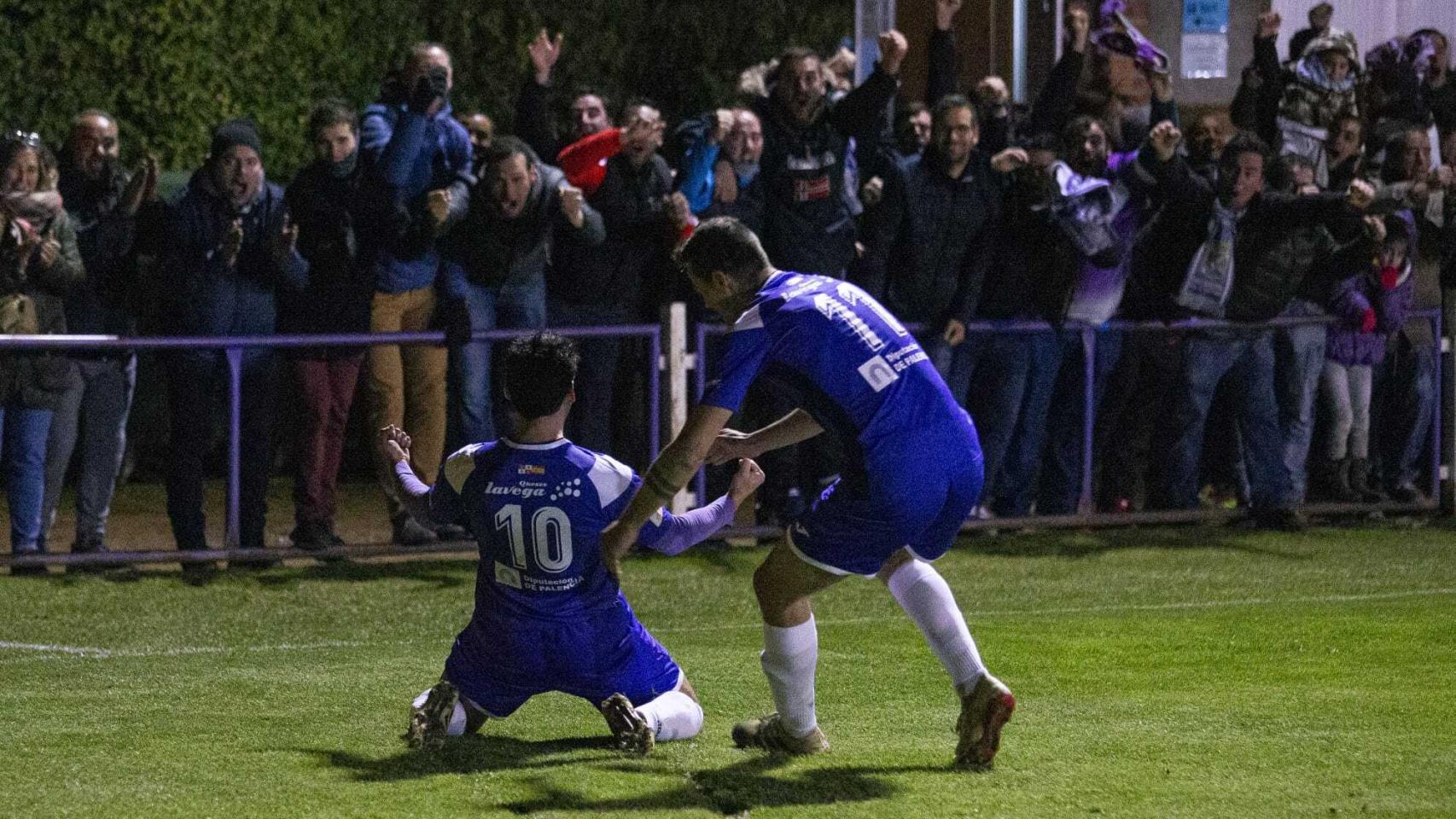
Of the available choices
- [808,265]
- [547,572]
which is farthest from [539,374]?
[808,265]

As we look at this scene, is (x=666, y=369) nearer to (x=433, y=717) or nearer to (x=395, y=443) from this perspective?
(x=395, y=443)

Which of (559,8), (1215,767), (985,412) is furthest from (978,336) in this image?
(559,8)

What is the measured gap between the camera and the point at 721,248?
6332 mm

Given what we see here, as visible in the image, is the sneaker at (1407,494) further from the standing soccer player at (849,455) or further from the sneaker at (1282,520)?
the standing soccer player at (849,455)

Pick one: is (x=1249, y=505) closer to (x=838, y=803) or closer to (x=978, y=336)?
(x=978, y=336)

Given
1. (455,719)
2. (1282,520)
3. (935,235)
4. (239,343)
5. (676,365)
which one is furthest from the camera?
(1282,520)

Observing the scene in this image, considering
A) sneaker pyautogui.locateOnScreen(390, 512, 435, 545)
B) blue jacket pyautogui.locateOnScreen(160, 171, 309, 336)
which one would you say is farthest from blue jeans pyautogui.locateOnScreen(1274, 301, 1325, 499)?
blue jacket pyautogui.locateOnScreen(160, 171, 309, 336)

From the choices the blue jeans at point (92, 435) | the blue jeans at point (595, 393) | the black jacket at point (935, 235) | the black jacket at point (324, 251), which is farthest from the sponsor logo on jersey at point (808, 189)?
the blue jeans at point (92, 435)

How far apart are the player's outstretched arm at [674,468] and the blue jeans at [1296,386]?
275 inches

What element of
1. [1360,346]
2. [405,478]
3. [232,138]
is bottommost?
[1360,346]

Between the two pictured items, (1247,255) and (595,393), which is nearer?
(595,393)

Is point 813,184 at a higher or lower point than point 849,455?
higher

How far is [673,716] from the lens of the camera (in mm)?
6758

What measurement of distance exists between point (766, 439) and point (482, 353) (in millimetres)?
4420
